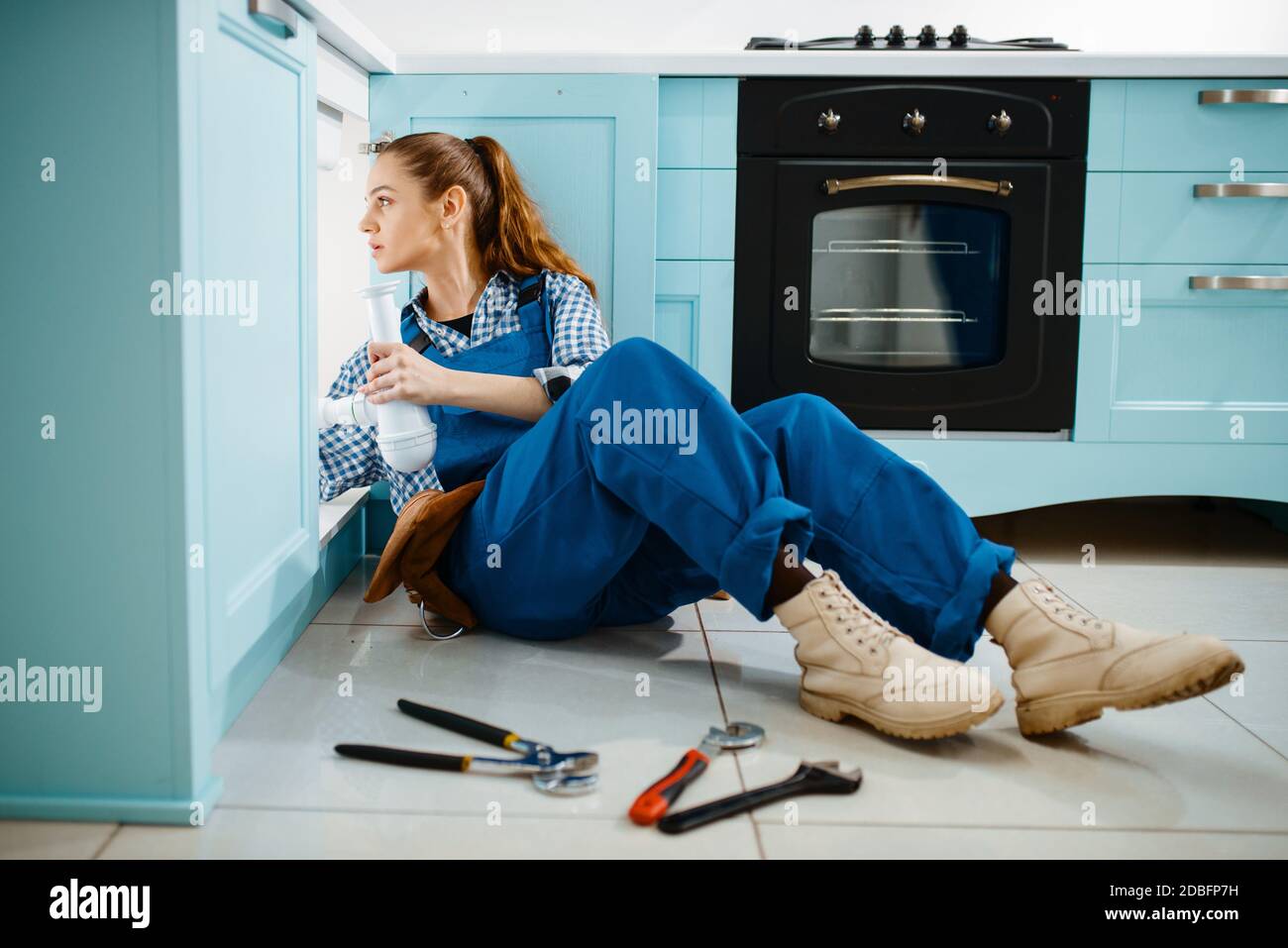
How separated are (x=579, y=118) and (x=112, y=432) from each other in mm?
1268

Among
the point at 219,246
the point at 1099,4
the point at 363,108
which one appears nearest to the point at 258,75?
the point at 219,246

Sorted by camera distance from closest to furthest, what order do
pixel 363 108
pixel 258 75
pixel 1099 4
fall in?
1. pixel 258 75
2. pixel 363 108
3. pixel 1099 4

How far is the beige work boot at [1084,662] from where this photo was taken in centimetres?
115

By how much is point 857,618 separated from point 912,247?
114cm

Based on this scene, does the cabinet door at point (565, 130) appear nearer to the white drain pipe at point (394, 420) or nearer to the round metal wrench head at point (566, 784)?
the white drain pipe at point (394, 420)

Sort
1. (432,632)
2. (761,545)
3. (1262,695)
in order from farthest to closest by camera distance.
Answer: (432,632), (1262,695), (761,545)

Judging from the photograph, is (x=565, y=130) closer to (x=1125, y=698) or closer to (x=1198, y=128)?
(x=1198, y=128)

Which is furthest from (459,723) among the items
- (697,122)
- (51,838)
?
(697,122)

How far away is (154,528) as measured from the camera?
1029 mm

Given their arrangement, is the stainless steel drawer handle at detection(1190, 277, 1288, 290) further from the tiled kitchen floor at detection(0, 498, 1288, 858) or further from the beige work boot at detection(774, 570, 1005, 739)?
the beige work boot at detection(774, 570, 1005, 739)

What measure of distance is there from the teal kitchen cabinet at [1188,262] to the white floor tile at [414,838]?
4.91 feet

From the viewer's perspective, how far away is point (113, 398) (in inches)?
39.9
